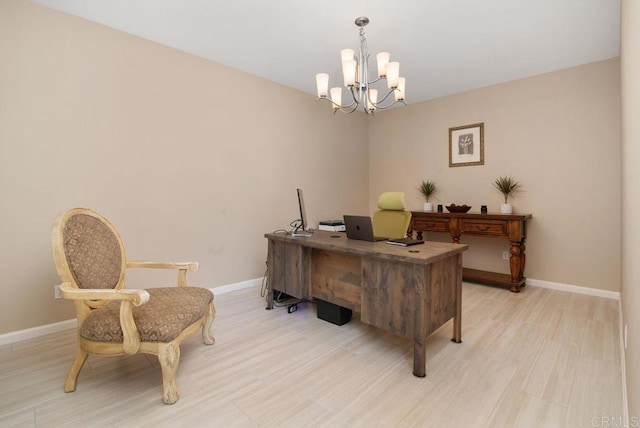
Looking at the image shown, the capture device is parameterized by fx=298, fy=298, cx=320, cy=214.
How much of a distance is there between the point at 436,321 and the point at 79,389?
2.21 m

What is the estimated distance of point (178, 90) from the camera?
120 inches

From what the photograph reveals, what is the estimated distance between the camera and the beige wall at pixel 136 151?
2.26 meters

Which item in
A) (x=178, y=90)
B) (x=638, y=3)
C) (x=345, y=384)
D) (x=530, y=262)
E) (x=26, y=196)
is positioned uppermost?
(x=178, y=90)

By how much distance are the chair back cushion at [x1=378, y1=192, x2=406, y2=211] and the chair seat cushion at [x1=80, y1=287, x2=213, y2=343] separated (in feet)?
5.84

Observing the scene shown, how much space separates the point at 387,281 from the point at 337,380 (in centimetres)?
68

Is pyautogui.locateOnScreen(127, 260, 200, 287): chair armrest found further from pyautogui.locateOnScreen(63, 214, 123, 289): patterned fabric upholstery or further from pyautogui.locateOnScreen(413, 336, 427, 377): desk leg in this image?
pyautogui.locateOnScreen(413, 336, 427, 377): desk leg

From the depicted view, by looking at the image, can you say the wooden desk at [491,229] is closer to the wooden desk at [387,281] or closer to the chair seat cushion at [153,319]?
the wooden desk at [387,281]

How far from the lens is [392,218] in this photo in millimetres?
2801

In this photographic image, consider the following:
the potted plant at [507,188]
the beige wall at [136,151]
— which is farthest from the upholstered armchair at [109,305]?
the potted plant at [507,188]

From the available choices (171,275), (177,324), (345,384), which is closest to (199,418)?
(177,324)

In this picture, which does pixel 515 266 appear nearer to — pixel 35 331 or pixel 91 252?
pixel 91 252

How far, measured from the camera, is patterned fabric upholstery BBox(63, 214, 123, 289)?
5.67 feet

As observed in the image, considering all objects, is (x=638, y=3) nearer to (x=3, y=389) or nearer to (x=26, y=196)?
(x=3, y=389)

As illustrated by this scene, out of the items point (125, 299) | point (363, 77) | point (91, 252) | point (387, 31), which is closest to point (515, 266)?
point (363, 77)
